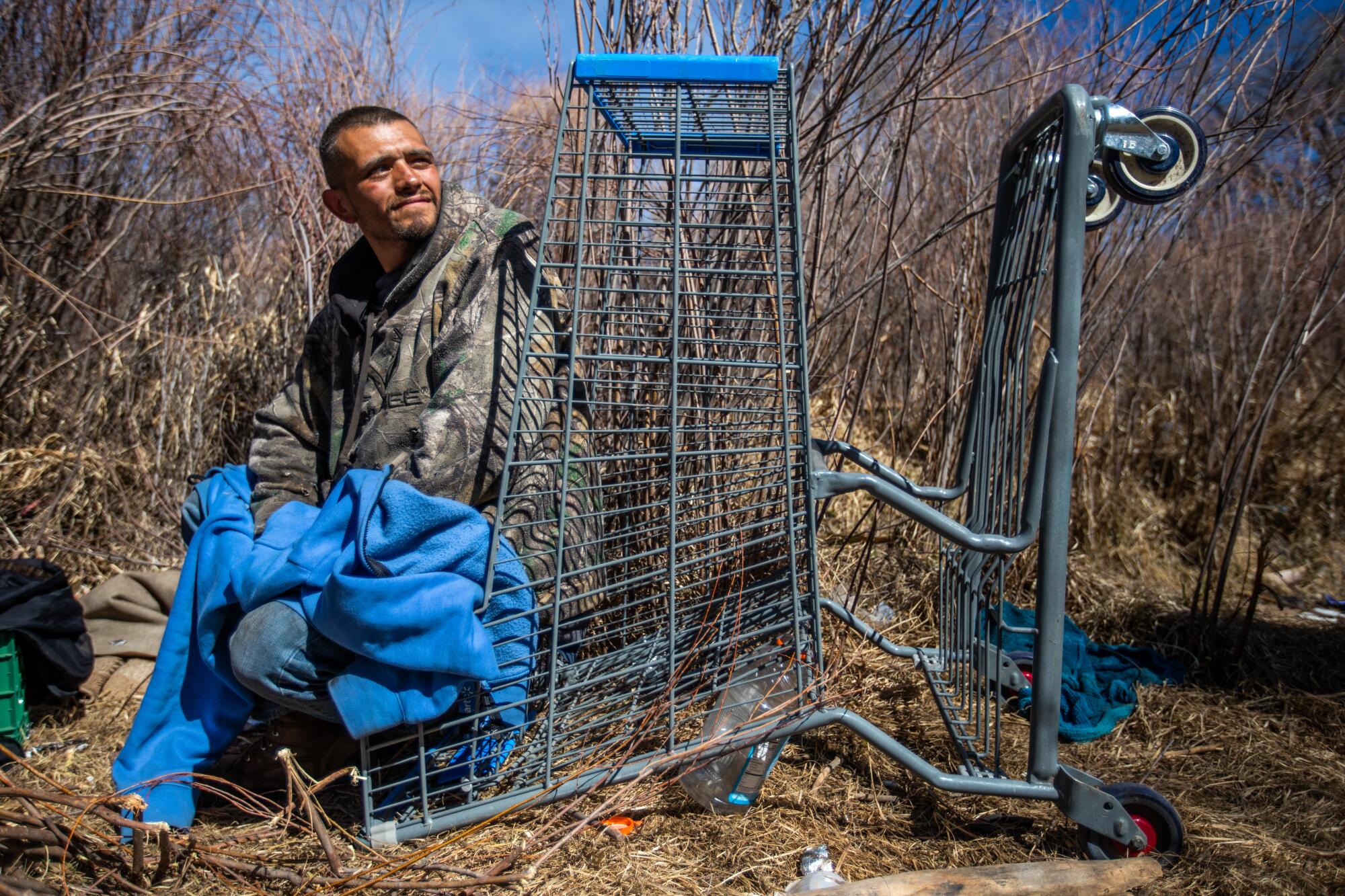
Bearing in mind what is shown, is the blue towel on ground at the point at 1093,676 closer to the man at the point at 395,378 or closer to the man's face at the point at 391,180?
the man at the point at 395,378

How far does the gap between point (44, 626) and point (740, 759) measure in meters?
2.13

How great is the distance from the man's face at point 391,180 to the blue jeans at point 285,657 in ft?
3.62

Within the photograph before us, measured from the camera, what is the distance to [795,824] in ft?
7.03

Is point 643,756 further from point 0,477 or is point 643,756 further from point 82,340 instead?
point 82,340

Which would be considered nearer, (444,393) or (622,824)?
(622,824)

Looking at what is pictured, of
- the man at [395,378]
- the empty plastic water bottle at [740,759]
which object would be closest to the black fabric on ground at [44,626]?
the man at [395,378]

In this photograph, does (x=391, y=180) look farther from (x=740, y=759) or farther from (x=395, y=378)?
(x=740, y=759)

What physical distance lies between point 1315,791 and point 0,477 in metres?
4.54

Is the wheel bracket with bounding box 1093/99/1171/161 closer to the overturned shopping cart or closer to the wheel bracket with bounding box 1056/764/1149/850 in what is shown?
the overturned shopping cart

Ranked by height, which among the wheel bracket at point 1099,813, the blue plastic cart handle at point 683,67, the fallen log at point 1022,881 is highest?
the blue plastic cart handle at point 683,67

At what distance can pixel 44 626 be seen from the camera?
2.70 meters

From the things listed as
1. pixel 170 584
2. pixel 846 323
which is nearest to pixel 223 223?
pixel 170 584

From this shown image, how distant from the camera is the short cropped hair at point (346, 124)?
2.52m

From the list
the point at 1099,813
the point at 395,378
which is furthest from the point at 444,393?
the point at 1099,813
